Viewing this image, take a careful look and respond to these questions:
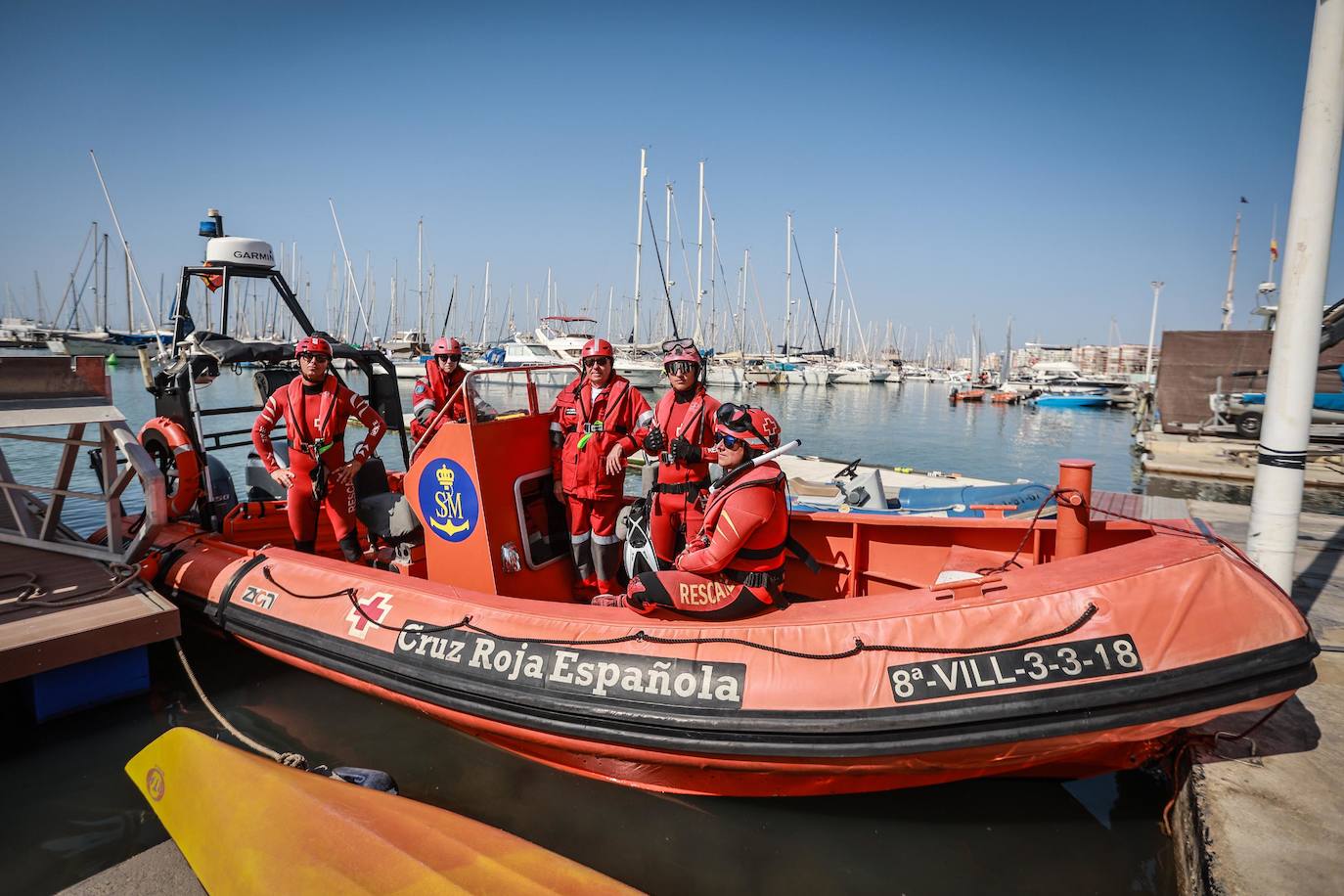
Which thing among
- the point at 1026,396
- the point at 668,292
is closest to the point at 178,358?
the point at 668,292

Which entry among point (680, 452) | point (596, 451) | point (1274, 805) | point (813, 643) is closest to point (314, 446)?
point (596, 451)

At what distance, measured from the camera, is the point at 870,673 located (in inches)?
112

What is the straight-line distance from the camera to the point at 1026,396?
1965 inches

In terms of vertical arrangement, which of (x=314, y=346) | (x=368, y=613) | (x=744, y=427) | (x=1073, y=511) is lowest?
(x=368, y=613)

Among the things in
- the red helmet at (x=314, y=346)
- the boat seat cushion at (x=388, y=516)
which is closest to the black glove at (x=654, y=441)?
the boat seat cushion at (x=388, y=516)

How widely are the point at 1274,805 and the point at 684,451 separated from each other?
8.99 feet

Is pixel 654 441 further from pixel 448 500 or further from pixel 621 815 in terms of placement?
pixel 621 815

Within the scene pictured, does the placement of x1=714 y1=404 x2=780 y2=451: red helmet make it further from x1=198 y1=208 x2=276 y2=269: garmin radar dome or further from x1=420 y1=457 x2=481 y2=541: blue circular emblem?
x1=198 y1=208 x2=276 y2=269: garmin radar dome

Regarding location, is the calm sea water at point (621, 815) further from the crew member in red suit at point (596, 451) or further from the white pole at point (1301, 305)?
the white pole at point (1301, 305)

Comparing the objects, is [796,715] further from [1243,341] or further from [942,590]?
[1243,341]

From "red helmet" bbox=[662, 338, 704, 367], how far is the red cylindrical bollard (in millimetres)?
Answer: 1926

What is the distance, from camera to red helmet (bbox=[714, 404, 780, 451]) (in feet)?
10.3

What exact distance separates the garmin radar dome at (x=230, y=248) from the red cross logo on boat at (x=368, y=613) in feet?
10.0

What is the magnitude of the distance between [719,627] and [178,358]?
4.44m
